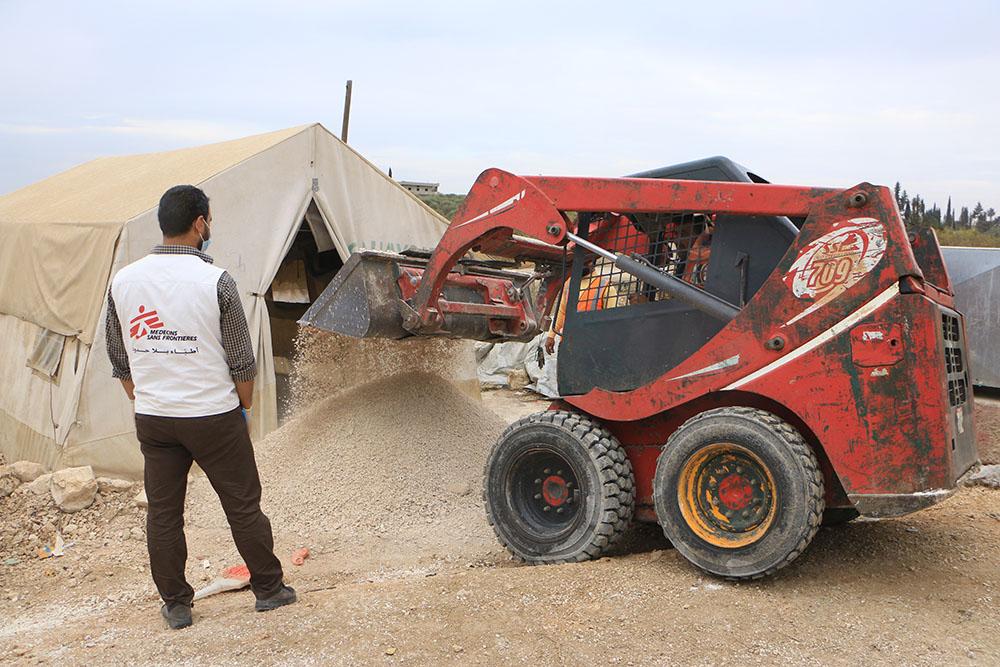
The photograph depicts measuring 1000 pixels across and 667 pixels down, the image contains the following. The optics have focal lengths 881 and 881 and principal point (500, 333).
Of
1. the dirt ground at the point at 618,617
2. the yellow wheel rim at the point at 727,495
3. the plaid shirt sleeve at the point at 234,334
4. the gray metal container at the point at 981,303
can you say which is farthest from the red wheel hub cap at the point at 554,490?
the gray metal container at the point at 981,303

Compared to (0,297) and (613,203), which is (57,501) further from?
(613,203)

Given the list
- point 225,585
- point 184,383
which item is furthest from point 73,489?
point 184,383

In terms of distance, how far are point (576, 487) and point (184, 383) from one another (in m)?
2.03

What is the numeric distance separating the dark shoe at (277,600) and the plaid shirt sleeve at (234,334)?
0.95 metres

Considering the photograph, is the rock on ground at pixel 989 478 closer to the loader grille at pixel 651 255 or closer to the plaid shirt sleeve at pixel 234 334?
the loader grille at pixel 651 255

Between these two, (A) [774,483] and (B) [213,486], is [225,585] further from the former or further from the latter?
(A) [774,483]

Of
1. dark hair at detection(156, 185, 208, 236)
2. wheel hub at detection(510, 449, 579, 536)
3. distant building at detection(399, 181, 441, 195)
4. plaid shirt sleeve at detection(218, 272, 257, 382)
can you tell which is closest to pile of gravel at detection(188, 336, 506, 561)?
wheel hub at detection(510, 449, 579, 536)

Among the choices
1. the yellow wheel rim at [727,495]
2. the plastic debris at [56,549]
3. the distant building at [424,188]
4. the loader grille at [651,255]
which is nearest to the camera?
the yellow wheel rim at [727,495]

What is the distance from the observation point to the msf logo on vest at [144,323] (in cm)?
358

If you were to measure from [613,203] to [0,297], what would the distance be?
22.3 ft

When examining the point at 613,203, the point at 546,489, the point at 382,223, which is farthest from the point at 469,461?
the point at 382,223

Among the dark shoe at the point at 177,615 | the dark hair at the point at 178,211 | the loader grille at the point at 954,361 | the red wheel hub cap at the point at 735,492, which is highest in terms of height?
the dark hair at the point at 178,211

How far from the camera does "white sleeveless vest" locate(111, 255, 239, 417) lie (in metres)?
3.57

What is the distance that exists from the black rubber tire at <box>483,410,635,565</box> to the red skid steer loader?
0.01 metres
